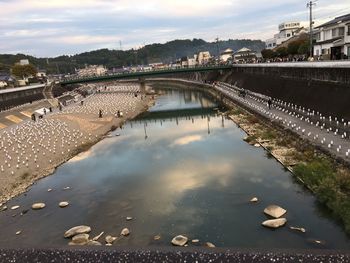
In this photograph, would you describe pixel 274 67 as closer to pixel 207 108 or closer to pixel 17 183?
pixel 207 108

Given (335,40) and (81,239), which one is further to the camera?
(335,40)

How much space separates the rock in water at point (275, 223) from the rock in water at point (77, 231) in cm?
801

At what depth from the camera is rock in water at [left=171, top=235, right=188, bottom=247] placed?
1349 cm

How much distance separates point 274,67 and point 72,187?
34.3 metres

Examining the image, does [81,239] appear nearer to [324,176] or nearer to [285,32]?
[324,176]

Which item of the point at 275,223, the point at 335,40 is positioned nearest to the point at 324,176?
the point at 275,223

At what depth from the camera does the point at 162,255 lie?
929cm

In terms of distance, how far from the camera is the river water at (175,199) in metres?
14.1

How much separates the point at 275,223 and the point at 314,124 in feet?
45.2

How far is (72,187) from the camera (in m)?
21.0

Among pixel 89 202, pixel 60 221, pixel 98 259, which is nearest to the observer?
pixel 98 259

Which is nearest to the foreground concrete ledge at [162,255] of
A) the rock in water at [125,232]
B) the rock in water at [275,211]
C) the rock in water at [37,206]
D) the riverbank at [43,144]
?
the rock in water at [125,232]

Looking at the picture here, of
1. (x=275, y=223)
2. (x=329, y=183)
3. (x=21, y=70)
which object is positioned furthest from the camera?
(x=21, y=70)

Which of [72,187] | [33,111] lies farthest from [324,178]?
[33,111]
